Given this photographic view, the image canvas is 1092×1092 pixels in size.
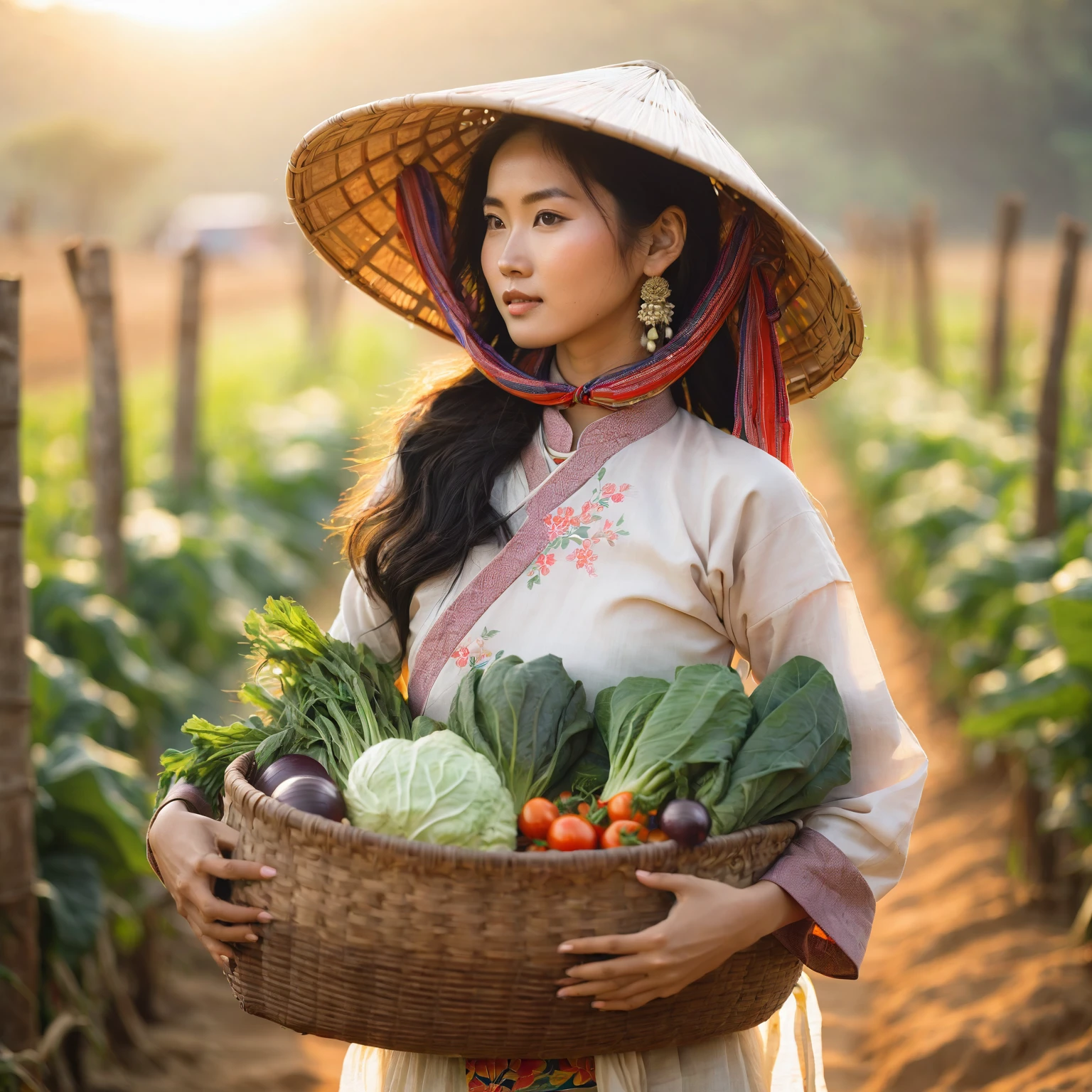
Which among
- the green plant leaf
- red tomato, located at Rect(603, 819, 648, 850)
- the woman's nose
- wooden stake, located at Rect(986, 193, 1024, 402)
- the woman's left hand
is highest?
wooden stake, located at Rect(986, 193, 1024, 402)

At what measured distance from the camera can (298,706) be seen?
5.92 feet

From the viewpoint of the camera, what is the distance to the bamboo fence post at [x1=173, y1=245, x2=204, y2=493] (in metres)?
6.57

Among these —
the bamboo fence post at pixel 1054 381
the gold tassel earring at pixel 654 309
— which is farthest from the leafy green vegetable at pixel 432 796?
the bamboo fence post at pixel 1054 381

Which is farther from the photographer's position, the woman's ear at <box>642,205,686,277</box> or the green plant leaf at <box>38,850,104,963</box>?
the green plant leaf at <box>38,850,104,963</box>

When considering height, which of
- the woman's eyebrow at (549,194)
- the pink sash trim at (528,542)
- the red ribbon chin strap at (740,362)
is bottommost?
the pink sash trim at (528,542)

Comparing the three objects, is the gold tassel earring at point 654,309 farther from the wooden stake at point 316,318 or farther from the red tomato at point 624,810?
the wooden stake at point 316,318

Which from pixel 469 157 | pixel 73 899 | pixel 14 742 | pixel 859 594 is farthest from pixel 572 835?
pixel 859 594

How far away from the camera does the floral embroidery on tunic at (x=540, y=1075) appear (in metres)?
1.67

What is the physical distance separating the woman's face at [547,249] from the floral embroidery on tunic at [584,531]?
24 centimetres

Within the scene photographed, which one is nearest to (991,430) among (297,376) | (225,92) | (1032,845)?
(1032,845)

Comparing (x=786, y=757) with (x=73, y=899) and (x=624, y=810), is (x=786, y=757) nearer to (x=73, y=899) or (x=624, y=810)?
(x=624, y=810)

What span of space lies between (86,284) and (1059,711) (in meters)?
3.18

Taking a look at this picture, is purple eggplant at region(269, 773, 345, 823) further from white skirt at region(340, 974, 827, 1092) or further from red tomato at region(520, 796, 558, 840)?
white skirt at region(340, 974, 827, 1092)

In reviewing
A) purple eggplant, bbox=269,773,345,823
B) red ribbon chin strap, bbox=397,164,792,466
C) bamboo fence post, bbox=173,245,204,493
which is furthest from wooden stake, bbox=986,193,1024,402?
purple eggplant, bbox=269,773,345,823
